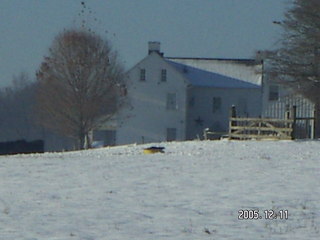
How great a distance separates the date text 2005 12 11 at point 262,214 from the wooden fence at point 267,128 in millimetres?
23865

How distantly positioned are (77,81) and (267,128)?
3162cm

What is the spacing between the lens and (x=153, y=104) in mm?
72438

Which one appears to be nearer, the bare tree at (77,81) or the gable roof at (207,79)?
the bare tree at (77,81)

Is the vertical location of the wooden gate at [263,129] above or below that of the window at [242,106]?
below

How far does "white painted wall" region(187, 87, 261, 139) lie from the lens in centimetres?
7288

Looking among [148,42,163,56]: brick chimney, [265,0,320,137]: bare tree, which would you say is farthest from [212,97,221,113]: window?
[265,0,320,137]: bare tree

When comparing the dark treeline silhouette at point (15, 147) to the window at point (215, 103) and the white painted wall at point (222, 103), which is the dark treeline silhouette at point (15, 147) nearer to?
the white painted wall at point (222, 103)

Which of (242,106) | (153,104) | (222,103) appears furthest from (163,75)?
(242,106)

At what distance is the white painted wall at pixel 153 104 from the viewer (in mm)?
71688

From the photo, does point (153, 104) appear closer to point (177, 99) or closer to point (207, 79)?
point (177, 99)

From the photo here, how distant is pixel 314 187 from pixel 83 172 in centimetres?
583

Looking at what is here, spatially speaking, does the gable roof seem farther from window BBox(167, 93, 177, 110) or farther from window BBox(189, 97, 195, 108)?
window BBox(167, 93, 177, 110)

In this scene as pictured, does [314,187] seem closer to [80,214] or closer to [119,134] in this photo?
[80,214]

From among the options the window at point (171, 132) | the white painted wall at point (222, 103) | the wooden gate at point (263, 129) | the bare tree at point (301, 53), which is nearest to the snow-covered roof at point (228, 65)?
the white painted wall at point (222, 103)
